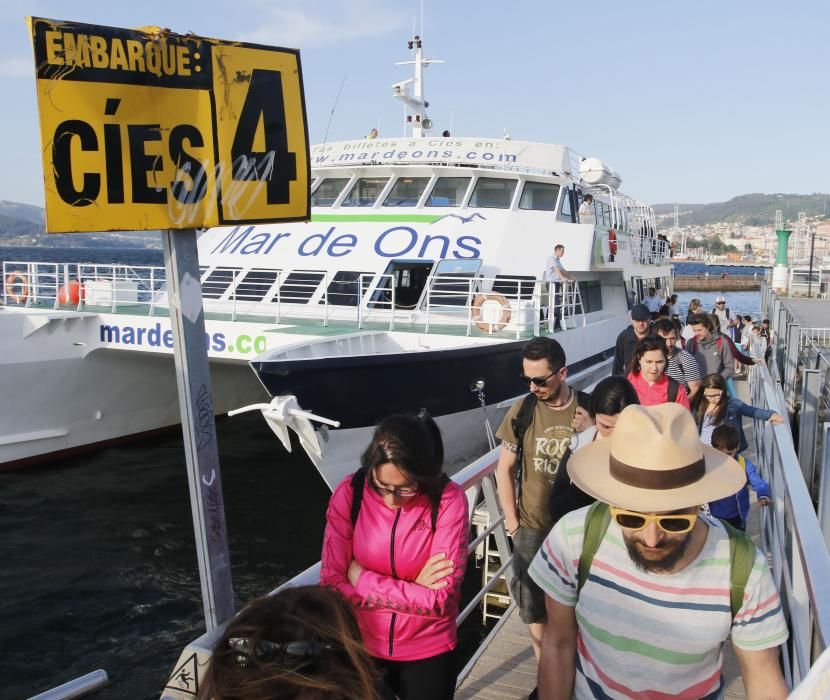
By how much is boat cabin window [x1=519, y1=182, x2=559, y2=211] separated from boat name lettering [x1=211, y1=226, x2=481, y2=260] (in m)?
1.43

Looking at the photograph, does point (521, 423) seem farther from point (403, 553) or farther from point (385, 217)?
point (385, 217)

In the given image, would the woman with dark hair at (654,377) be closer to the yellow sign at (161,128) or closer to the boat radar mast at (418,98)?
the yellow sign at (161,128)

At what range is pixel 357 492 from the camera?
8.56 ft

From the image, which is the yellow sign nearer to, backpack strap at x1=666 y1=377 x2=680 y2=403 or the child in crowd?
backpack strap at x1=666 y1=377 x2=680 y2=403

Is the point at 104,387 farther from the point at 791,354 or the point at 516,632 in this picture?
the point at 791,354

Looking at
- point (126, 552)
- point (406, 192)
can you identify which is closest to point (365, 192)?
point (406, 192)

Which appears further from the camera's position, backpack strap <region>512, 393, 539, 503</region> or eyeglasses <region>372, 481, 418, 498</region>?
backpack strap <region>512, 393, 539, 503</region>

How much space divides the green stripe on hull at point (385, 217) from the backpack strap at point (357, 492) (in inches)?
373

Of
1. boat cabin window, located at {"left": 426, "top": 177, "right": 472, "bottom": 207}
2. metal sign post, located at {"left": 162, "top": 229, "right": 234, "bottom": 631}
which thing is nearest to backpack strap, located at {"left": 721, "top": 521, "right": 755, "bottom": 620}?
metal sign post, located at {"left": 162, "top": 229, "right": 234, "bottom": 631}

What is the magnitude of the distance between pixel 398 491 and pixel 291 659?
124 cm

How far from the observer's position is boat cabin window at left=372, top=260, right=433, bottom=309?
37.0 ft

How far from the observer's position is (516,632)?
425 centimetres

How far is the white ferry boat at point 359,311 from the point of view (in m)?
8.46

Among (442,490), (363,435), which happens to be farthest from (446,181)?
(442,490)
